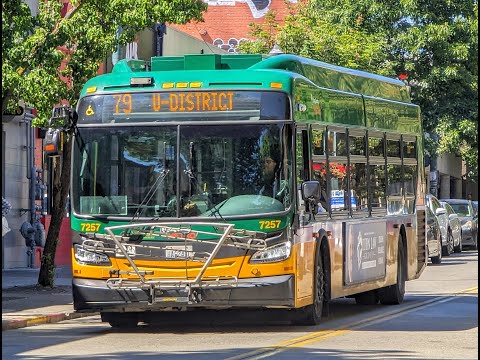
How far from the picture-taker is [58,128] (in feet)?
54.1

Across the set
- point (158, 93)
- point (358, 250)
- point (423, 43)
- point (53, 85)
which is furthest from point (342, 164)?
point (423, 43)

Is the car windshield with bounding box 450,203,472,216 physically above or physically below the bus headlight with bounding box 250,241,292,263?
below

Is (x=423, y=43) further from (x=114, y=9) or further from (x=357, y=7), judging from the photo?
(x=114, y=9)

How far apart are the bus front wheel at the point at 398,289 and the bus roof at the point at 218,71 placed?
3.89 m

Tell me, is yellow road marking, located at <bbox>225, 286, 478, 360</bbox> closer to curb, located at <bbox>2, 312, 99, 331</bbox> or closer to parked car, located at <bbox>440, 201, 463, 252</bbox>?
curb, located at <bbox>2, 312, 99, 331</bbox>

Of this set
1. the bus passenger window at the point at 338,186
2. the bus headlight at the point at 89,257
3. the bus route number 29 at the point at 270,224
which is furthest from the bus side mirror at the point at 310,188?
the bus headlight at the point at 89,257

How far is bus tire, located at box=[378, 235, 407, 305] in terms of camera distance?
21.3m

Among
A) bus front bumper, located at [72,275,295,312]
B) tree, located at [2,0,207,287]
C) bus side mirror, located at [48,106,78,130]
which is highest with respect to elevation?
tree, located at [2,0,207,287]

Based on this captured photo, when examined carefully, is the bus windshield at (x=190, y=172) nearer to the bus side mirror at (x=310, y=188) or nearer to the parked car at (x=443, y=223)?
the bus side mirror at (x=310, y=188)

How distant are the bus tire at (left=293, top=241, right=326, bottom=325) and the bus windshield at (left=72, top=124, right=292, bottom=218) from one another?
4.64 ft

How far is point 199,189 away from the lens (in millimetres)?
15812

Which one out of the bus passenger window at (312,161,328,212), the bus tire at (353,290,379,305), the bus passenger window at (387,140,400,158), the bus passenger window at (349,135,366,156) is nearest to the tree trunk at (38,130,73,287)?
the bus tire at (353,290,379,305)

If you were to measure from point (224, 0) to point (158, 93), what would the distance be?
53828 mm

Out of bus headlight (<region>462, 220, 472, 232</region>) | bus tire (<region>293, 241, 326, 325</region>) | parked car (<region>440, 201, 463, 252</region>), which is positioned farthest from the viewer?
bus headlight (<region>462, 220, 472, 232</region>)
